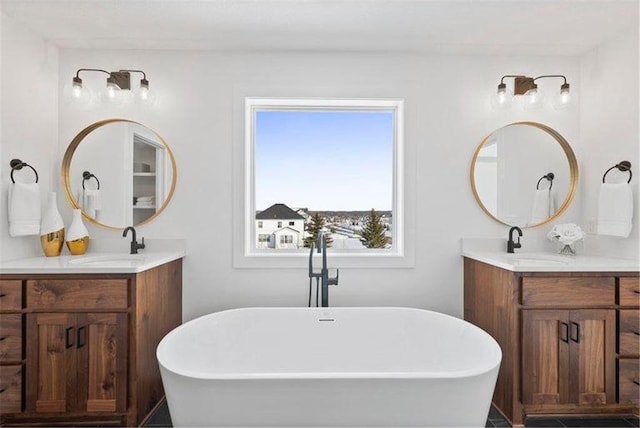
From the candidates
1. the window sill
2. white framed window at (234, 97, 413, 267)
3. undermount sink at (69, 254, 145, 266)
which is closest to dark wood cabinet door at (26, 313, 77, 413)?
undermount sink at (69, 254, 145, 266)

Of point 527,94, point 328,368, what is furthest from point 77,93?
point 527,94

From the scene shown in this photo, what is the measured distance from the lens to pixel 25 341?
1.83 m

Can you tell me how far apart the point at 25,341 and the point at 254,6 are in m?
2.14

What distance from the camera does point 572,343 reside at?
188 cm

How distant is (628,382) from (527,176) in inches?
53.1

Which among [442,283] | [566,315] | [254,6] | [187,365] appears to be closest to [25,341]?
[187,365]

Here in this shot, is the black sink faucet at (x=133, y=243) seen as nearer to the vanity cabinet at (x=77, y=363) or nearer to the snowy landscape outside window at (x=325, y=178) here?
the vanity cabinet at (x=77, y=363)

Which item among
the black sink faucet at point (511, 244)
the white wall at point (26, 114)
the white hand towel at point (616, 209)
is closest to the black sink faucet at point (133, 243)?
the white wall at point (26, 114)

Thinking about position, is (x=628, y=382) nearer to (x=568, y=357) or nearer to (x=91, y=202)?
(x=568, y=357)

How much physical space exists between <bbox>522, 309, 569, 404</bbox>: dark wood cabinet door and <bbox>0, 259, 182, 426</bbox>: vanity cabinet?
6.74 feet

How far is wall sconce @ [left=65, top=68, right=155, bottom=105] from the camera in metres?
2.32

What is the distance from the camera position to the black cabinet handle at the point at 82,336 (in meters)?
1.83

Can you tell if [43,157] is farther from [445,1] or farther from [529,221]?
[529,221]

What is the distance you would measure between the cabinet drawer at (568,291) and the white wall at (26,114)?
9.63ft
